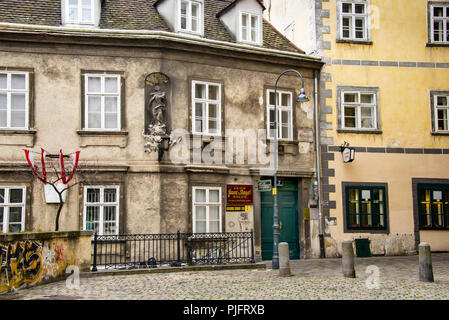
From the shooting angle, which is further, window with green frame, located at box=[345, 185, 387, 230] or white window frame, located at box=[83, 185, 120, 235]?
window with green frame, located at box=[345, 185, 387, 230]

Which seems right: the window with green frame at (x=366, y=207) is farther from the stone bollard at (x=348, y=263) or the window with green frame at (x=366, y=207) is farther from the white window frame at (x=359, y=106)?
→ the stone bollard at (x=348, y=263)

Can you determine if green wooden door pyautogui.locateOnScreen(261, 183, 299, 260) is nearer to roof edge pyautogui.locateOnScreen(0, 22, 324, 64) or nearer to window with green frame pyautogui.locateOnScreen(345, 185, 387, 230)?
window with green frame pyautogui.locateOnScreen(345, 185, 387, 230)

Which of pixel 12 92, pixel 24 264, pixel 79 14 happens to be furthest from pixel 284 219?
pixel 24 264

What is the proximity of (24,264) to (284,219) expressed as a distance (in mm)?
10595

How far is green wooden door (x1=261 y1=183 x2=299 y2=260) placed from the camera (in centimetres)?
2045

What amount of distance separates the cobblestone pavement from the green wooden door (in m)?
3.48

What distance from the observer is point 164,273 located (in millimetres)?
15805

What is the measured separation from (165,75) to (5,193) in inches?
247

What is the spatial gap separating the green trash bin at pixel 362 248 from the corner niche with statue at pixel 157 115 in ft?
26.4

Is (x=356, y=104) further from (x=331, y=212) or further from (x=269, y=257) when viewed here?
(x=269, y=257)

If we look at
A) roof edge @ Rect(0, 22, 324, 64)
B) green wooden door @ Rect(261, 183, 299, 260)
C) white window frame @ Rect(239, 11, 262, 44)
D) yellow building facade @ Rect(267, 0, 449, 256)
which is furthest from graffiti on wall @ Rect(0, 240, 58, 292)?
white window frame @ Rect(239, 11, 262, 44)

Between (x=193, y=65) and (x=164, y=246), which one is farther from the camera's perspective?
(x=193, y=65)

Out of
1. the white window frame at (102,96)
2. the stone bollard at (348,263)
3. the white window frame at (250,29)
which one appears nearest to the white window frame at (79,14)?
the white window frame at (102,96)

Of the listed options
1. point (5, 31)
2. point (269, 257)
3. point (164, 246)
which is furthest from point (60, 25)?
point (269, 257)
